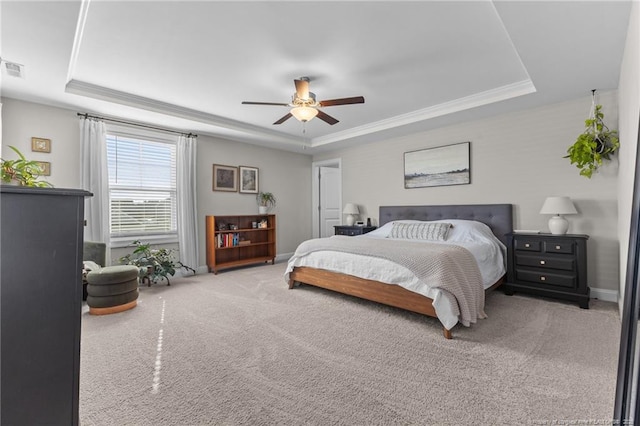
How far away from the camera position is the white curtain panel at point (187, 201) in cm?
476

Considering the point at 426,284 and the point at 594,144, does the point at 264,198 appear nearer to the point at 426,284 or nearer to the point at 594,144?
the point at 426,284

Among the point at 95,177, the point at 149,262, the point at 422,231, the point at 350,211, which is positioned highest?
the point at 95,177

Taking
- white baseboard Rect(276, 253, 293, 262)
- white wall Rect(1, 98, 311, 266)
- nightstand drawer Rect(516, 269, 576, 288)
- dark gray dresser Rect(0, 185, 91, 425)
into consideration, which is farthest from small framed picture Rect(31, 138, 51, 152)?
nightstand drawer Rect(516, 269, 576, 288)

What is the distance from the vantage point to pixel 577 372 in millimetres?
1916

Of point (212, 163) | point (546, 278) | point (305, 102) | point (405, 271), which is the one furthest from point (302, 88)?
point (546, 278)

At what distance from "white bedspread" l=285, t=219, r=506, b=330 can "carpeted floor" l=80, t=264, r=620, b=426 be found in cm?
30

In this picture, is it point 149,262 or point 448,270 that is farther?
point 149,262

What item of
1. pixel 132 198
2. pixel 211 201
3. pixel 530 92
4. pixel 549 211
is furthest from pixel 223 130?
pixel 549 211

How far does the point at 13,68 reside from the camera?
109 inches

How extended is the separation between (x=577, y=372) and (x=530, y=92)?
297 centimetres

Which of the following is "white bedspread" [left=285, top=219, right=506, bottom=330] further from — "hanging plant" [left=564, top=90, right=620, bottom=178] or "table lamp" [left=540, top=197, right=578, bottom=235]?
"hanging plant" [left=564, top=90, right=620, bottom=178]

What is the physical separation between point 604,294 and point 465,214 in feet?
5.87

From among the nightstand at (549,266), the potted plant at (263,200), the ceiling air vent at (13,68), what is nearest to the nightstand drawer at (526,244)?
the nightstand at (549,266)

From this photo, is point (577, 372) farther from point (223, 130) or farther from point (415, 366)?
point (223, 130)
